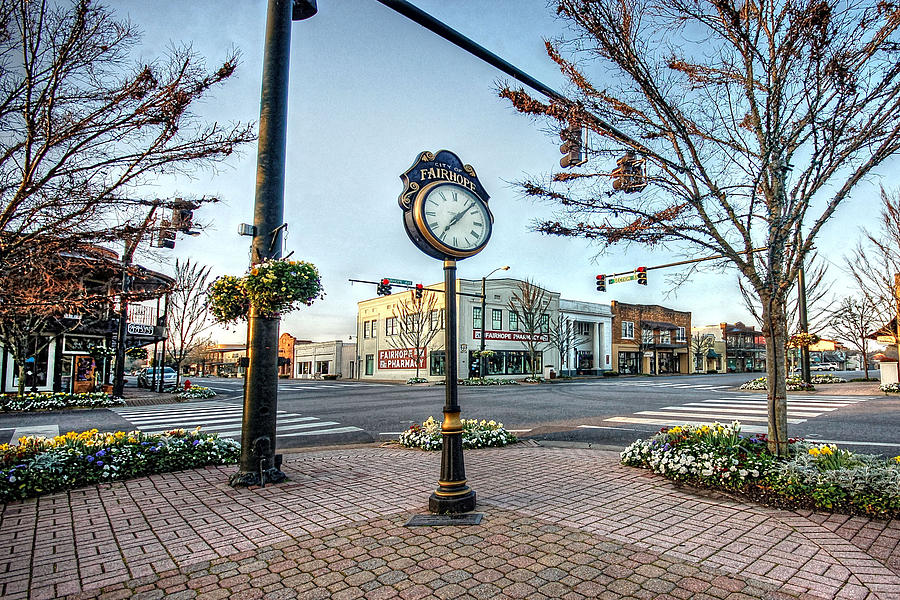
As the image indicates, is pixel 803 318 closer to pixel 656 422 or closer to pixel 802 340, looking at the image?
pixel 802 340

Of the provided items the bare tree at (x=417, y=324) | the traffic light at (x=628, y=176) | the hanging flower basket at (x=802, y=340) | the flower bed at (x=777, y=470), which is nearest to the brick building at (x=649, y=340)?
the bare tree at (x=417, y=324)

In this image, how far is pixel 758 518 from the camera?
474 centimetres

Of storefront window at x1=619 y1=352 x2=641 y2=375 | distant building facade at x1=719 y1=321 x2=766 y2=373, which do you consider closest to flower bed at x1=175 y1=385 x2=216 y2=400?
storefront window at x1=619 y1=352 x2=641 y2=375

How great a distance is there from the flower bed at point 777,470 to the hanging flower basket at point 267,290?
15.9ft

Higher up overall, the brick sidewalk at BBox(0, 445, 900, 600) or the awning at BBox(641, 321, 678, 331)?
the awning at BBox(641, 321, 678, 331)

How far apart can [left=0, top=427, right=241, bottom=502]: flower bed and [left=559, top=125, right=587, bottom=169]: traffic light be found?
628 centimetres

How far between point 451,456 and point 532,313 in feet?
128

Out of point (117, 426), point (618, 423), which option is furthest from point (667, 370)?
point (117, 426)

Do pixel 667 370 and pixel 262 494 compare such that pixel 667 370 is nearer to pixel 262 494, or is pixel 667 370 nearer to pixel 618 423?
pixel 618 423

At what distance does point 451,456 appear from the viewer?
4.93 metres

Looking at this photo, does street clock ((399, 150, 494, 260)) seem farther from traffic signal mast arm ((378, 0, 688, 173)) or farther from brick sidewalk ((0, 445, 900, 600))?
brick sidewalk ((0, 445, 900, 600))

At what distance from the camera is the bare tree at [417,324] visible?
144 feet

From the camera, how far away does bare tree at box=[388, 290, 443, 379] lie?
4384 cm

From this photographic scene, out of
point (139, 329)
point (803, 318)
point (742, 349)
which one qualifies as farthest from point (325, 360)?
point (742, 349)
